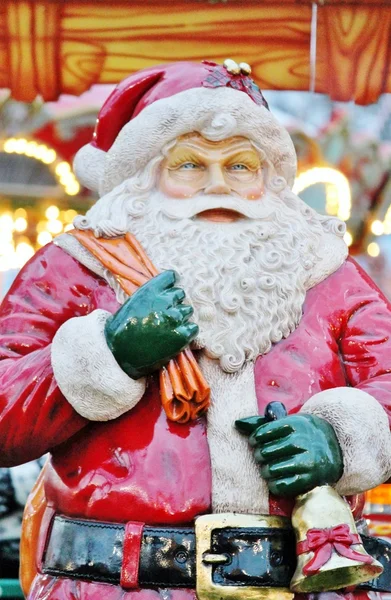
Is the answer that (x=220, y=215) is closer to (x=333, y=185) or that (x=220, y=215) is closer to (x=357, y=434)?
(x=357, y=434)

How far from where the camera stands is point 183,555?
1771 mm

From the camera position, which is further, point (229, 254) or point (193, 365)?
point (229, 254)

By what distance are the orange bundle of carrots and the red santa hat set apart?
246mm

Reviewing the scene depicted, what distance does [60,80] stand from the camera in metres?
3.96

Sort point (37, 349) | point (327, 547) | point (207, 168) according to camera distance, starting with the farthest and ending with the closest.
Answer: point (207, 168), point (37, 349), point (327, 547)

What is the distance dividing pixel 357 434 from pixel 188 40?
2.40m

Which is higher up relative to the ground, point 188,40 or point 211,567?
point 188,40

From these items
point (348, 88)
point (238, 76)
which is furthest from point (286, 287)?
point (348, 88)

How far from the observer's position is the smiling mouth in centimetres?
207

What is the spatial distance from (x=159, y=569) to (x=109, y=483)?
0.57 feet

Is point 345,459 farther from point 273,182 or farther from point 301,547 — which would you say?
point 273,182

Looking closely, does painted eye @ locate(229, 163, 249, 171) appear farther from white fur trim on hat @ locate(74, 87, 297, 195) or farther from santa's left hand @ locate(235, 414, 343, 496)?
santa's left hand @ locate(235, 414, 343, 496)

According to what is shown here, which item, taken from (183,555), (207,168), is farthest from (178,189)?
(183,555)

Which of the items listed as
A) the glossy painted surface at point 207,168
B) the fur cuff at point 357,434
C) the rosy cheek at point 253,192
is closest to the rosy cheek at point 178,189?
the glossy painted surface at point 207,168
